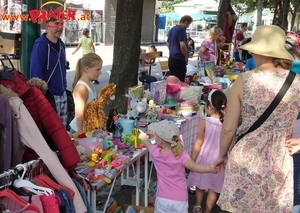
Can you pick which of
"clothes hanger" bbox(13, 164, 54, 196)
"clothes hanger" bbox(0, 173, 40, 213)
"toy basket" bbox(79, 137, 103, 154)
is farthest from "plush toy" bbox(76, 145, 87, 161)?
"clothes hanger" bbox(0, 173, 40, 213)

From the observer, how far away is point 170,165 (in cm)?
350

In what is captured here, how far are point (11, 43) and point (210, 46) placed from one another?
4.97 meters

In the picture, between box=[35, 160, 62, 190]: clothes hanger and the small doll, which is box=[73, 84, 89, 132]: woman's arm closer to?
the small doll

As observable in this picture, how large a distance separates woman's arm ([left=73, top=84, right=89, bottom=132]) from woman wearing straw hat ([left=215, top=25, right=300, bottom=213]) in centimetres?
144

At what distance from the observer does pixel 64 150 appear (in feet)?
8.80

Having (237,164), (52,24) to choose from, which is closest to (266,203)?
(237,164)

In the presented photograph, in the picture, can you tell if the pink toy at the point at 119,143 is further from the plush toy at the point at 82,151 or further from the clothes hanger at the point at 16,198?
the clothes hanger at the point at 16,198

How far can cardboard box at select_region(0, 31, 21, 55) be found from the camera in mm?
4410

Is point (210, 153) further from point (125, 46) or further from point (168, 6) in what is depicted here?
point (168, 6)

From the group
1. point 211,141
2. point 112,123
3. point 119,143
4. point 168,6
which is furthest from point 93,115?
point 168,6

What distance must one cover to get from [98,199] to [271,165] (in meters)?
2.22

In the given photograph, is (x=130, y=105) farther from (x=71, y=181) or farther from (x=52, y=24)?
(x=71, y=181)

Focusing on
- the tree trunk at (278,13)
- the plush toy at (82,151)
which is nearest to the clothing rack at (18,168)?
the plush toy at (82,151)

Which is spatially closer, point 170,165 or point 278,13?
point 170,165
